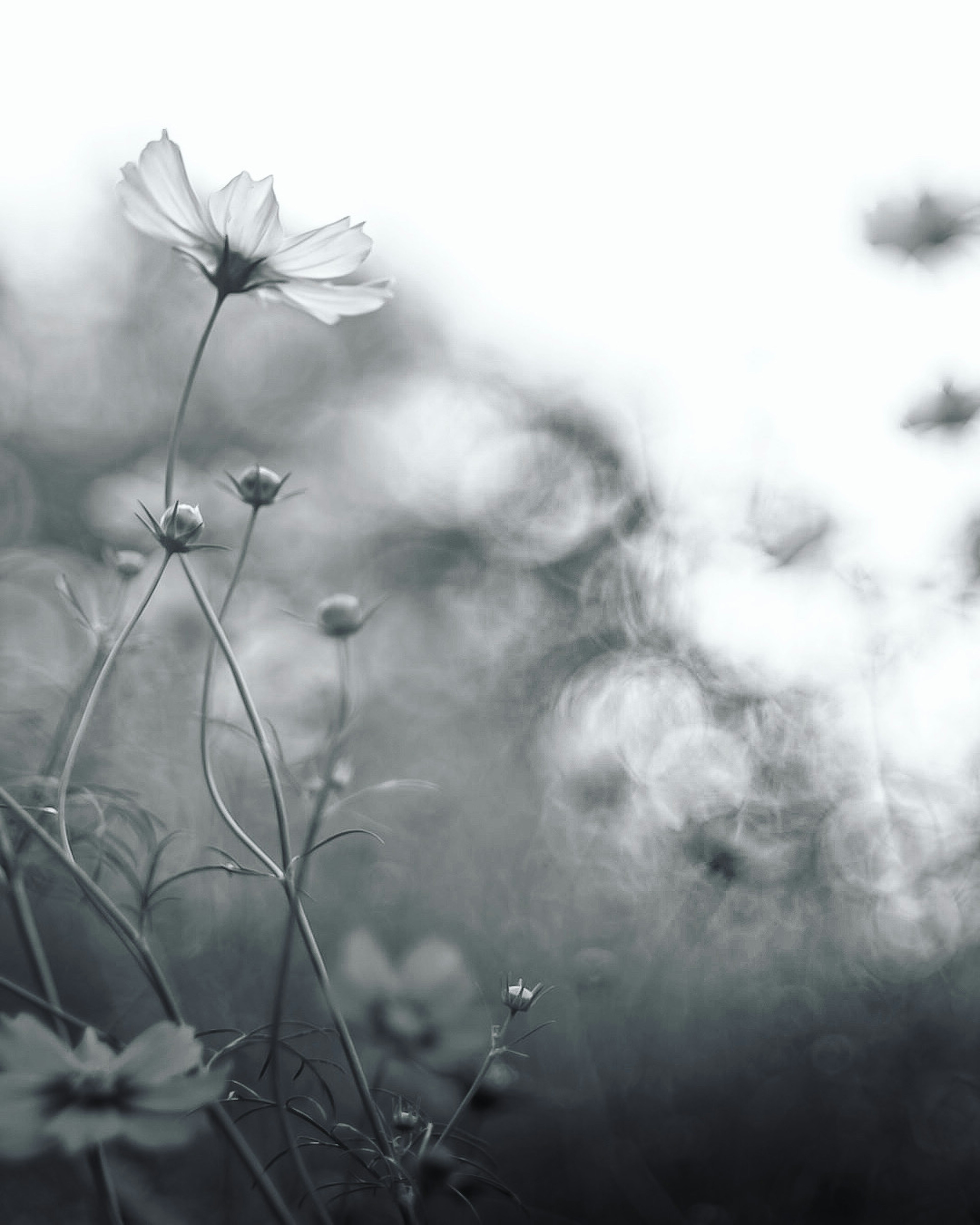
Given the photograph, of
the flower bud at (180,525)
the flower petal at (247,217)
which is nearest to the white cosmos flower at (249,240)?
the flower petal at (247,217)

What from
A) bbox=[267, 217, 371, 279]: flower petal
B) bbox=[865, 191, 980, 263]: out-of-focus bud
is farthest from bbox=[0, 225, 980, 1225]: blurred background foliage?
bbox=[865, 191, 980, 263]: out-of-focus bud

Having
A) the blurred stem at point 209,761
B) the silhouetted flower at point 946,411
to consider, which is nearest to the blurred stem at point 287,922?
the blurred stem at point 209,761

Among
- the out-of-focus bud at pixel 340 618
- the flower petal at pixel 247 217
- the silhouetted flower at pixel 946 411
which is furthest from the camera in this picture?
the silhouetted flower at pixel 946 411

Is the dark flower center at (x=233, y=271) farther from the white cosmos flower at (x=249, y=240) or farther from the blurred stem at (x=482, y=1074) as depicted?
the blurred stem at (x=482, y=1074)

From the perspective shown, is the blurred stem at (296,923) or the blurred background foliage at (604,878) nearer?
the blurred stem at (296,923)

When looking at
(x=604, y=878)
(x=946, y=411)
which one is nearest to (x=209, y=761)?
(x=946, y=411)

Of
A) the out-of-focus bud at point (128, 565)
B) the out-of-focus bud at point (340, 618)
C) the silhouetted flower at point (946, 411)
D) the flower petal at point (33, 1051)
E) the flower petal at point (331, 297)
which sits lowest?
the flower petal at point (33, 1051)

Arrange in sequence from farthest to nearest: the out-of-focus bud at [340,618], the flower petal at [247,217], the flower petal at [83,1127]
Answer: the flower petal at [247,217] < the out-of-focus bud at [340,618] < the flower petal at [83,1127]

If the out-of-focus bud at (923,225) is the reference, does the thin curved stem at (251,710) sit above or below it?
below
